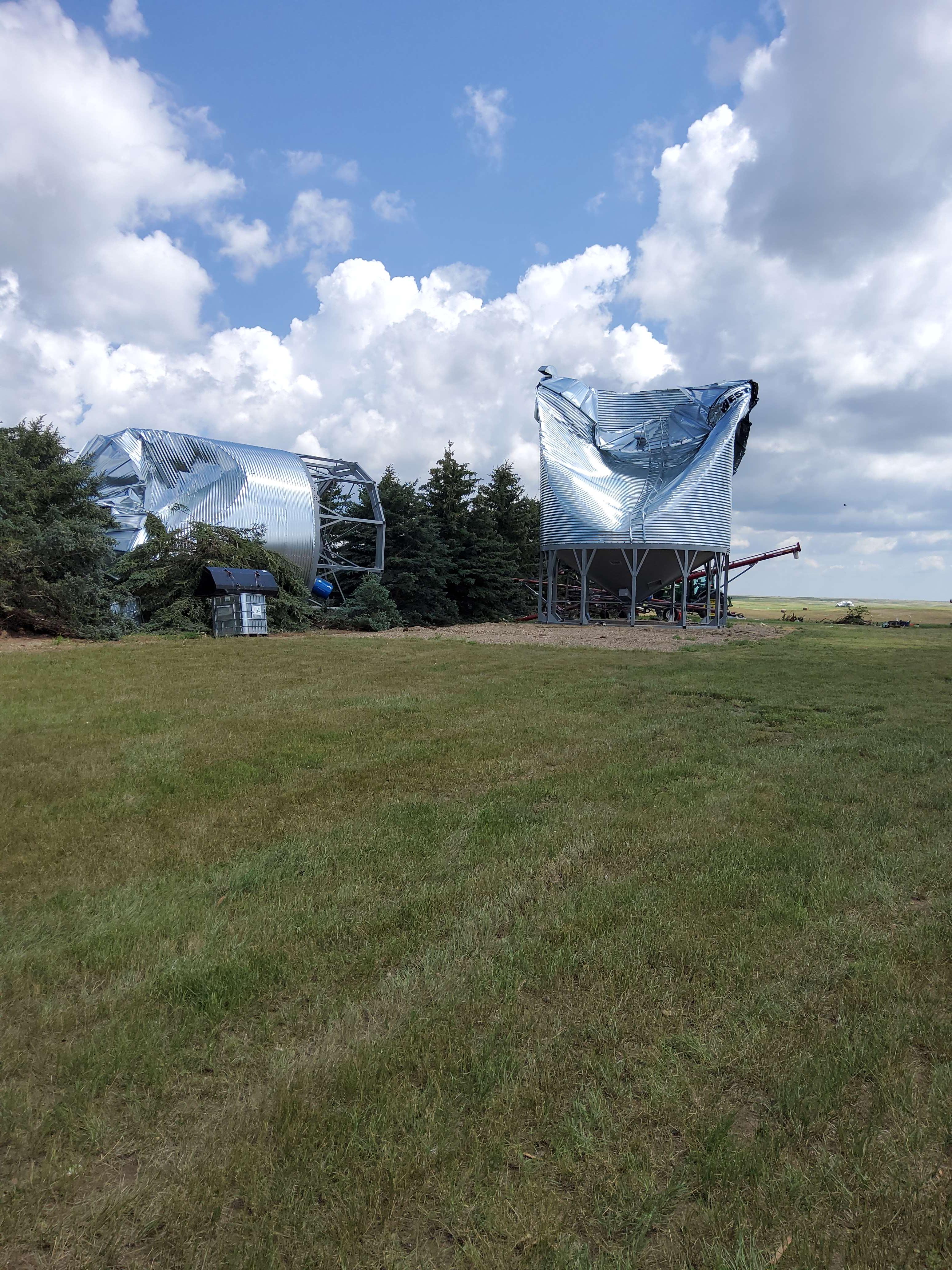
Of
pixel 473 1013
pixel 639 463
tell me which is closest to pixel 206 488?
pixel 639 463

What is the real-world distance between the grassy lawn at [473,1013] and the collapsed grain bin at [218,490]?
81.5 ft

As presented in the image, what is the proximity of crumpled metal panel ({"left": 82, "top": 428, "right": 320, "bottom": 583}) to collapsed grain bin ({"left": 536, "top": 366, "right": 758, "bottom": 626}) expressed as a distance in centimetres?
1167

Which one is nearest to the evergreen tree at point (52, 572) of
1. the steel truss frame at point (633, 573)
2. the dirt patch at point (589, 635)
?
the dirt patch at point (589, 635)

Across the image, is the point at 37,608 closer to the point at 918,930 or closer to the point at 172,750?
the point at 172,750

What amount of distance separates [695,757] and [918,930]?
142 inches

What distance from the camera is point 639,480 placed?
1455 inches

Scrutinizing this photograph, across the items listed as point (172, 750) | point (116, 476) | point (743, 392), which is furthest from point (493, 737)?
point (743, 392)

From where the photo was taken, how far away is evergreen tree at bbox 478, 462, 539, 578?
159 feet

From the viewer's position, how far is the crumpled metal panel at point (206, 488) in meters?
29.7

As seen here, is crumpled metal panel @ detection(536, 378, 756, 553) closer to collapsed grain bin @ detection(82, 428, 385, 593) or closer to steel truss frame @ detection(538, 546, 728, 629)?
steel truss frame @ detection(538, 546, 728, 629)

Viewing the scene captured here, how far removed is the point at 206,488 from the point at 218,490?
1.57 ft

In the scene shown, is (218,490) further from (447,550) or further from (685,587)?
(685,587)

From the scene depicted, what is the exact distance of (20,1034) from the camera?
309cm

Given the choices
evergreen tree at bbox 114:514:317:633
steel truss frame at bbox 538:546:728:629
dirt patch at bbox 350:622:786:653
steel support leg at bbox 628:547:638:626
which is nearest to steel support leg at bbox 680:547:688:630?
steel truss frame at bbox 538:546:728:629
